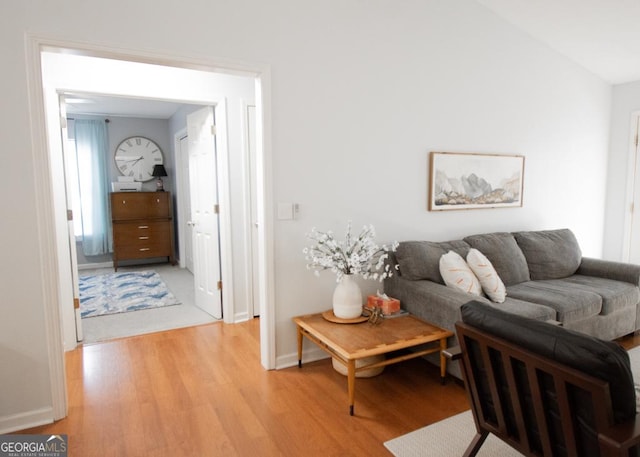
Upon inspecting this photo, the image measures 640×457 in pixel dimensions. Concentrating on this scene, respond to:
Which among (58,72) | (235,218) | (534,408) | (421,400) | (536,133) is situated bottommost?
(421,400)

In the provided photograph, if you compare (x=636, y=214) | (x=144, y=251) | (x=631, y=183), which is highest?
(x=631, y=183)

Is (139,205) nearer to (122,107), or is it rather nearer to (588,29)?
(122,107)

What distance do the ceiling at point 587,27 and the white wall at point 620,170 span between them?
0.99 feet

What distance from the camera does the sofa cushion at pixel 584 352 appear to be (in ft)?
4.20

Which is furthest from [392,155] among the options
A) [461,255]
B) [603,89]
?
[603,89]

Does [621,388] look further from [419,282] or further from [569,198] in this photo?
[569,198]

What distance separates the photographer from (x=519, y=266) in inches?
141

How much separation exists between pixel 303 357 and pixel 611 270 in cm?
287

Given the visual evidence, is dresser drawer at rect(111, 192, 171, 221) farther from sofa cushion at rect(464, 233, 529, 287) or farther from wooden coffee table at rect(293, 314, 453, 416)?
sofa cushion at rect(464, 233, 529, 287)

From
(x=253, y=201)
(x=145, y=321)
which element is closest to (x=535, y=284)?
(x=253, y=201)

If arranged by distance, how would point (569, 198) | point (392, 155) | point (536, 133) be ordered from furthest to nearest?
point (569, 198)
point (536, 133)
point (392, 155)

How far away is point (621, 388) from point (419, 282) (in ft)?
5.82

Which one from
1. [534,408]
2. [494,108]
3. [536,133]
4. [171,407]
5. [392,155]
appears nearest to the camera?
[534,408]

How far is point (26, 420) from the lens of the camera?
227 centimetres
